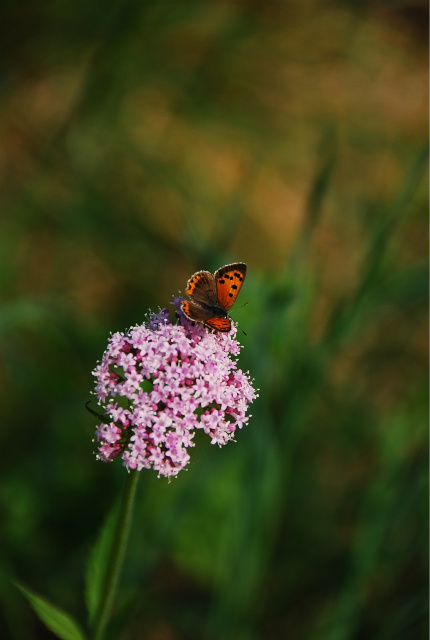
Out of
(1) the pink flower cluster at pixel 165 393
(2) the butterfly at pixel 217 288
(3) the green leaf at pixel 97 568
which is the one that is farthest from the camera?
(2) the butterfly at pixel 217 288

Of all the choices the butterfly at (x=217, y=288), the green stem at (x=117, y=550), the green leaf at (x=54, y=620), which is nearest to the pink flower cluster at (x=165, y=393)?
the green stem at (x=117, y=550)

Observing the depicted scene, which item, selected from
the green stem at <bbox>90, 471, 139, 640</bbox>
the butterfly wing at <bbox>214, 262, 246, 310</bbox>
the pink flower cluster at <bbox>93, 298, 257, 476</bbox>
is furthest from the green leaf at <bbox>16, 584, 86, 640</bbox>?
the butterfly wing at <bbox>214, 262, 246, 310</bbox>

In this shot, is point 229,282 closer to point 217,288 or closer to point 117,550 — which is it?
point 217,288

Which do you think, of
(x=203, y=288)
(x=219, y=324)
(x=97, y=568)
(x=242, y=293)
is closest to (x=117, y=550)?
(x=97, y=568)

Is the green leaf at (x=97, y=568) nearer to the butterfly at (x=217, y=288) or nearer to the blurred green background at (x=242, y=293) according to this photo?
the blurred green background at (x=242, y=293)

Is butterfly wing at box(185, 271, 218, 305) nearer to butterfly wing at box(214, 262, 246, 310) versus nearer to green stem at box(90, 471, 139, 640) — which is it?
butterfly wing at box(214, 262, 246, 310)

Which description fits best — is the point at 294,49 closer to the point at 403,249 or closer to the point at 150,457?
the point at 403,249
